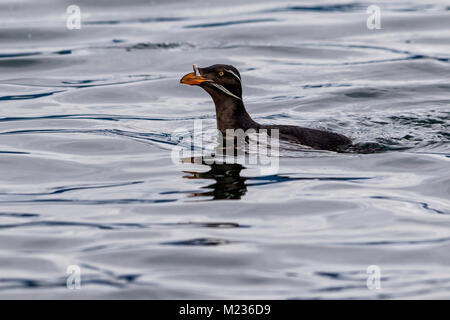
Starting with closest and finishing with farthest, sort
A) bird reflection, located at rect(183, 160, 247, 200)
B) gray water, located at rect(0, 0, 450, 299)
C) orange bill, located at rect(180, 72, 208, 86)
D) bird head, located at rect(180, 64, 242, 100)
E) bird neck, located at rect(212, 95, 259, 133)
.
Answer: gray water, located at rect(0, 0, 450, 299) < bird reflection, located at rect(183, 160, 247, 200) < orange bill, located at rect(180, 72, 208, 86) < bird head, located at rect(180, 64, 242, 100) < bird neck, located at rect(212, 95, 259, 133)

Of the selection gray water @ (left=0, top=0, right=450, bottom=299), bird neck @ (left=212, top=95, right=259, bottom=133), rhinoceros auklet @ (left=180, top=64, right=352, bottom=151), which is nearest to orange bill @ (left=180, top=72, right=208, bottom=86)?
rhinoceros auklet @ (left=180, top=64, right=352, bottom=151)

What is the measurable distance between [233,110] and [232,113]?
40mm

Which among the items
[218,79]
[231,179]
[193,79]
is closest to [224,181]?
[231,179]

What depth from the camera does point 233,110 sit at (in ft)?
38.6

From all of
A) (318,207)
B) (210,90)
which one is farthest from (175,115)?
(318,207)

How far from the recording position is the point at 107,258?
7848 mm

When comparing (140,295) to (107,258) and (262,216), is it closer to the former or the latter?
(107,258)

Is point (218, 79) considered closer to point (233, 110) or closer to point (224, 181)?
point (233, 110)

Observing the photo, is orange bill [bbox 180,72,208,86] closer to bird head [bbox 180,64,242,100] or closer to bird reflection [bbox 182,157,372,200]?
bird head [bbox 180,64,242,100]

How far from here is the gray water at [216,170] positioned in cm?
761

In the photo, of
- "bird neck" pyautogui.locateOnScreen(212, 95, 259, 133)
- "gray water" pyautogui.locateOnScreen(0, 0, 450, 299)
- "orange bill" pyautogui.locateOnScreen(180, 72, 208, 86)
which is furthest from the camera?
"bird neck" pyautogui.locateOnScreen(212, 95, 259, 133)

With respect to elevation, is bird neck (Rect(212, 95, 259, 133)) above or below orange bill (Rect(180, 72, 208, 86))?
below

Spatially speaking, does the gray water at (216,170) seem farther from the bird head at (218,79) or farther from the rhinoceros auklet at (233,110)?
the bird head at (218,79)

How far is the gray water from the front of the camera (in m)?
7.61
